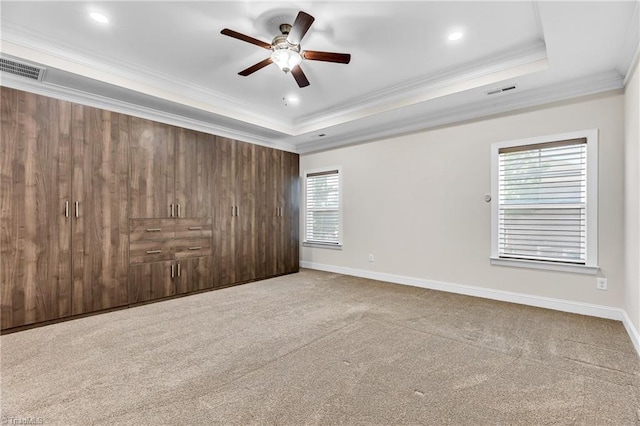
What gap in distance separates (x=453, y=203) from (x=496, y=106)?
138cm

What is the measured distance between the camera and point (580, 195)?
11.1 feet

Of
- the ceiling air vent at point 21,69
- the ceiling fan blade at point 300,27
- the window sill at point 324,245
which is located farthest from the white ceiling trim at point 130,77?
the window sill at point 324,245

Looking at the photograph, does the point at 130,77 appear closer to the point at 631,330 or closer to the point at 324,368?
the point at 324,368

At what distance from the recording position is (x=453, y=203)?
432cm

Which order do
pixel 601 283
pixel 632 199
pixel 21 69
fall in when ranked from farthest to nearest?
pixel 601 283, pixel 21 69, pixel 632 199

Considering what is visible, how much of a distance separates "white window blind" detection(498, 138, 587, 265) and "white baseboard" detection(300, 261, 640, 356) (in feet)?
1.59

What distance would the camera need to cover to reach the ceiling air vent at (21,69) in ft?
9.61

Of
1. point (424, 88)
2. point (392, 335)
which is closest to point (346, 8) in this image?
point (424, 88)

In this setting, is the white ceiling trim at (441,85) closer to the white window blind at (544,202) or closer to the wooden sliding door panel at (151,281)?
the white window blind at (544,202)

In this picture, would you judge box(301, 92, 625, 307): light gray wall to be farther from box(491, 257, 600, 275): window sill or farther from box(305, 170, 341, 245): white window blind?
box(305, 170, 341, 245): white window blind

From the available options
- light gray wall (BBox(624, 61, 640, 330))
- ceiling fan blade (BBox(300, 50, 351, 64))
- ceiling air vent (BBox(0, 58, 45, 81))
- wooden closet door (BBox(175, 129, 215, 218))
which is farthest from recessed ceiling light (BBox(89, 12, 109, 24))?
light gray wall (BBox(624, 61, 640, 330))

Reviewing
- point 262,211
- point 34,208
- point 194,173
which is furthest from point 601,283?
point 34,208

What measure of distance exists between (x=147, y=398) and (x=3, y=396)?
0.87 m

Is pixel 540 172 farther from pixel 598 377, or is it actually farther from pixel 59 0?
pixel 59 0
